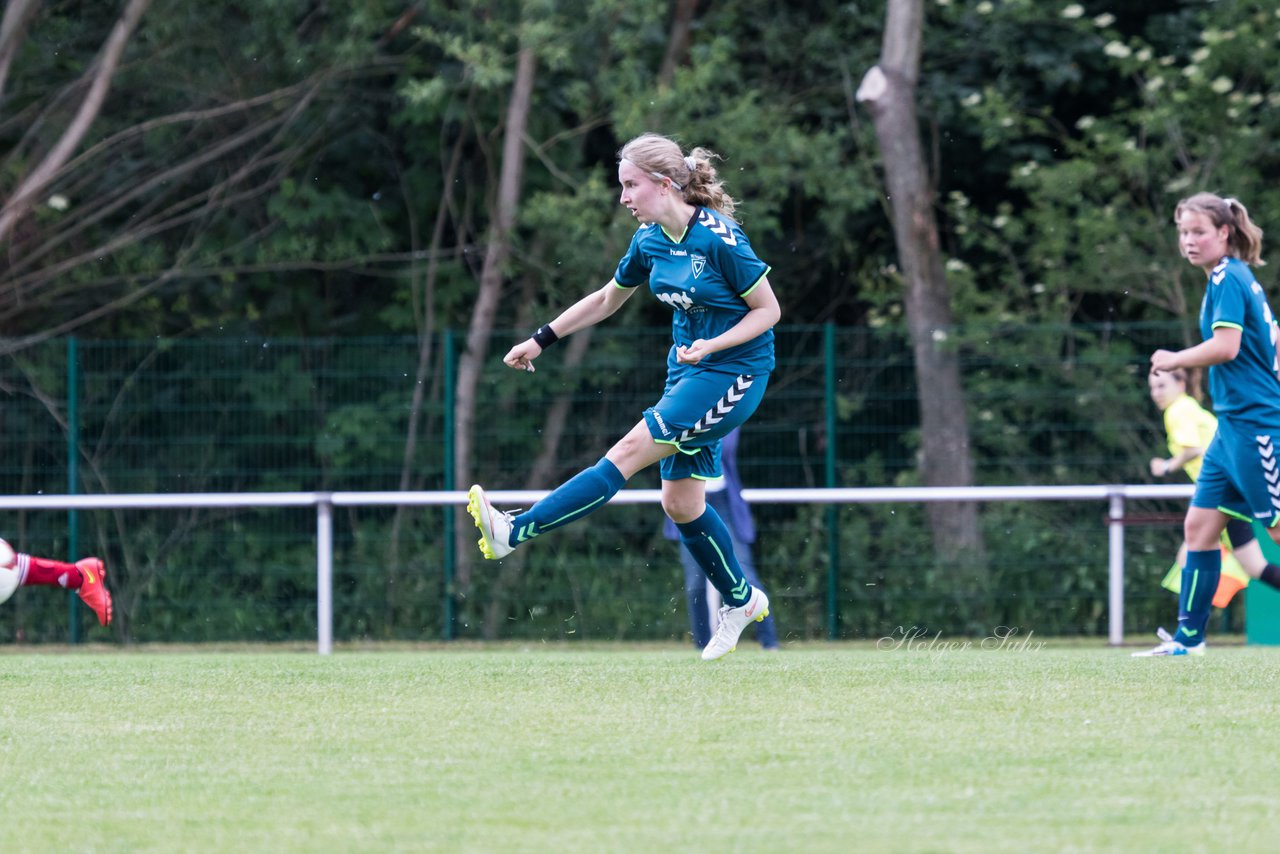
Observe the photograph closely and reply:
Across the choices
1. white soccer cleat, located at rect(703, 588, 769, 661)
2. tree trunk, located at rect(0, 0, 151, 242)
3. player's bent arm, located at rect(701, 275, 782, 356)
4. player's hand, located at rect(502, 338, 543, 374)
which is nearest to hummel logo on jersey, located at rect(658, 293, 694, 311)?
player's bent arm, located at rect(701, 275, 782, 356)

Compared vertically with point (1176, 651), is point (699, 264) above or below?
above

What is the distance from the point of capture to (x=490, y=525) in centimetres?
599

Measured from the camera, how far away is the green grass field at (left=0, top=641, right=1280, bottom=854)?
3.55 meters

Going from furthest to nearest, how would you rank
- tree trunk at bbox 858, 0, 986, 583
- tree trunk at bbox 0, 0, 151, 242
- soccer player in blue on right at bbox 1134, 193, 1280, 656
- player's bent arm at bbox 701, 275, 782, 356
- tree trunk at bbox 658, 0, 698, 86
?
tree trunk at bbox 658, 0, 698, 86
tree trunk at bbox 858, 0, 986, 583
tree trunk at bbox 0, 0, 151, 242
soccer player in blue on right at bbox 1134, 193, 1280, 656
player's bent arm at bbox 701, 275, 782, 356

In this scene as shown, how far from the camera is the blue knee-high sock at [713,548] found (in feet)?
21.4

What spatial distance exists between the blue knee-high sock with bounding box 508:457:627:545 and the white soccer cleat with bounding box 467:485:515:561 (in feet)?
0.18

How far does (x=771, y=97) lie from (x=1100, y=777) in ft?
42.1

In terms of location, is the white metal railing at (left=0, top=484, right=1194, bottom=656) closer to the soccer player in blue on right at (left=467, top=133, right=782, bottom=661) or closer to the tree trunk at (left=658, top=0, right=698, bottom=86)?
the soccer player in blue on right at (left=467, top=133, right=782, bottom=661)

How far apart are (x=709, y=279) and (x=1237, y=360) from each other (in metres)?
2.12

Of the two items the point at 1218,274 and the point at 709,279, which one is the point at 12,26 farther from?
the point at 1218,274

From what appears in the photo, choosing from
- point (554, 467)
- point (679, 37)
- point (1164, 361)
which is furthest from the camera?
point (679, 37)

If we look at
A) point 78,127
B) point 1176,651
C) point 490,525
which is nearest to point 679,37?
point 78,127

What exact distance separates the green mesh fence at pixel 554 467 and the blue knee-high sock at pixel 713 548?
5.16m

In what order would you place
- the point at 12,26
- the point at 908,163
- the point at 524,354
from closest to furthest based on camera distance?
the point at 524,354 < the point at 12,26 < the point at 908,163
